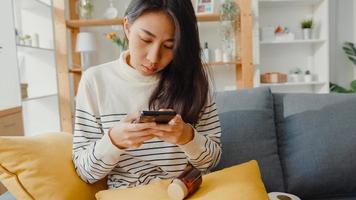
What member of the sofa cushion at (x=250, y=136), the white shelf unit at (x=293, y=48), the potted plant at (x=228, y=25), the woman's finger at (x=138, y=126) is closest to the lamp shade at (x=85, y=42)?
the potted plant at (x=228, y=25)

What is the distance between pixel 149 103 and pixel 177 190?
0.26 meters

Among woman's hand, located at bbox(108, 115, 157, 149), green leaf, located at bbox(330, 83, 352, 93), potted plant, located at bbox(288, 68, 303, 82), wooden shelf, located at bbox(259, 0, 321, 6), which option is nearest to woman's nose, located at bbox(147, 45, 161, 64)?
woman's hand, located at bbox(108, 115, 157, 149)

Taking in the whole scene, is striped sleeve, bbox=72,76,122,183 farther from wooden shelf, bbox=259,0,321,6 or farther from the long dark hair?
wooden shelf, bbox=259,0,321,6

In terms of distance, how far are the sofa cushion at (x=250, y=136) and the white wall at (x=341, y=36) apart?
2312mm

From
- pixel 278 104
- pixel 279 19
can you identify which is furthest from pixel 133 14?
pixel 279 19

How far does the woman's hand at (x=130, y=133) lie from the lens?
68 centimetres

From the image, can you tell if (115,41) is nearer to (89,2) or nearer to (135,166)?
(89,2)

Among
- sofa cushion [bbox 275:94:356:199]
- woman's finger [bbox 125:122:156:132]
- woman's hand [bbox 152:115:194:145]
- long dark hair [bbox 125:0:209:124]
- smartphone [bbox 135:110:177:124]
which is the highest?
long dark hair [bbox 125:0:209:124]

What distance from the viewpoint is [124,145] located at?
2.37ft

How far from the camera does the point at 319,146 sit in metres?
1.12

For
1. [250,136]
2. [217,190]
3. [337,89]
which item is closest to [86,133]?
[217,190]

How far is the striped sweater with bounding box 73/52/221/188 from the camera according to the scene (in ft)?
2.67

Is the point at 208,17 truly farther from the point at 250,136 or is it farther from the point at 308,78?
the point at 250,136

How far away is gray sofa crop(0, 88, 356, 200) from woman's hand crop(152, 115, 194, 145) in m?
0.41
